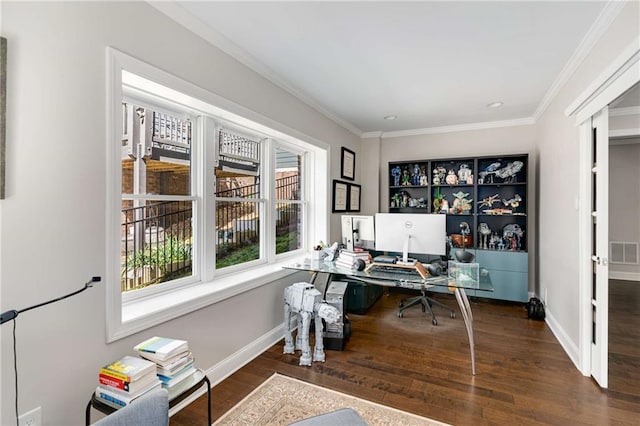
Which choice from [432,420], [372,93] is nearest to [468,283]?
[432,420]

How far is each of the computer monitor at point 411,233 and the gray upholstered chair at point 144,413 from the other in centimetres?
213

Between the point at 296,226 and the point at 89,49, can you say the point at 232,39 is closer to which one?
the point at 89,49

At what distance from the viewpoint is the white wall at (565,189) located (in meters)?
1.97

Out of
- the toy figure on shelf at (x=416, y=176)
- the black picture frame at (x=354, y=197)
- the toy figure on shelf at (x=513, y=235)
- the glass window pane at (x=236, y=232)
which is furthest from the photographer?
the toy figure on shelf at (x=416, y=176)

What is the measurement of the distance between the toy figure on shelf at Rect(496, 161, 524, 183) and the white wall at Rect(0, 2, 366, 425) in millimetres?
4226

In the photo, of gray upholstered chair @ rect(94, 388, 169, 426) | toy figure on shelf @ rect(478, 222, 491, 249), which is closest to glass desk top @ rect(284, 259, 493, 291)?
gray upholstered chair @ rect(94, 388, 169, 426)

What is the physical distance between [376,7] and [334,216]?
2.63m

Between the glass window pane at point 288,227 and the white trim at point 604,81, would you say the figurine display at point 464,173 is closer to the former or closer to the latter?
the white trim at point 604,81

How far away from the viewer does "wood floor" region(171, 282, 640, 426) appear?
1932 mm

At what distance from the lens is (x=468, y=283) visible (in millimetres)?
2289

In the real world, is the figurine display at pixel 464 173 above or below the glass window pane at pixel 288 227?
above

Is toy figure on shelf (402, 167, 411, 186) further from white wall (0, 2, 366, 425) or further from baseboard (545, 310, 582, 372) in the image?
white wall (0, 2, 366, 425)

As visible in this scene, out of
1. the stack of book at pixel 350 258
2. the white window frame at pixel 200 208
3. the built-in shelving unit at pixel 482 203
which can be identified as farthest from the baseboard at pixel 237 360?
the built-in shelving unit at pixel 482 203

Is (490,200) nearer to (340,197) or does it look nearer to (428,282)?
(340,197)
